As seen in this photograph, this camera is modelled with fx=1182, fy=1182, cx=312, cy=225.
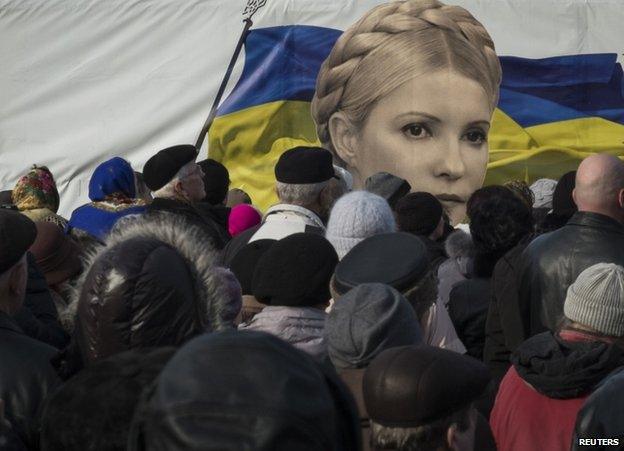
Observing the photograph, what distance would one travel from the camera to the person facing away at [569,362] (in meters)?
3.06

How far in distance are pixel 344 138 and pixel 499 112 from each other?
125 cm

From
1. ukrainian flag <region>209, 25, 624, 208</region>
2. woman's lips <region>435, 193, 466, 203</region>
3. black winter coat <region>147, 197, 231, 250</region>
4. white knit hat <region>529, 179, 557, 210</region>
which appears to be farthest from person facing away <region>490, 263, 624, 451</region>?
ukrainian flag <region>209, 25, 624, 208</region>

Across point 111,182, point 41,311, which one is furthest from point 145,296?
point 111,182

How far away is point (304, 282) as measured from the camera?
11.3ft

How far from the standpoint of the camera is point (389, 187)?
6125 mm

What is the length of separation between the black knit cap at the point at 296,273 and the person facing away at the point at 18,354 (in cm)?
72

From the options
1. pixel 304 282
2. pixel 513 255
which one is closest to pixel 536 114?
pixel 513 255

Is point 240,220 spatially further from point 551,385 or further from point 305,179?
point 551,385

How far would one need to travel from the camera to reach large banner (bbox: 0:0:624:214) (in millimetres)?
9195

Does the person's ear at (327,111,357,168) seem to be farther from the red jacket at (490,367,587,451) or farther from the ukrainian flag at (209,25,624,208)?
the red jacket at (490,367,587,451)

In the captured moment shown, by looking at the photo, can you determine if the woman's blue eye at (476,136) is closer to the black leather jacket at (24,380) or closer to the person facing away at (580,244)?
the person facing away at (580,244)

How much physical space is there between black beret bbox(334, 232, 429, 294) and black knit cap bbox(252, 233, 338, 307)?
5 centimetres

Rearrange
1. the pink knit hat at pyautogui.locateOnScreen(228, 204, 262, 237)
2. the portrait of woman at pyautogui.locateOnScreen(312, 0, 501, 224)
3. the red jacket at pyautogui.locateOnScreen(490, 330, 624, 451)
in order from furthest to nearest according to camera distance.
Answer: the portrait of woman at pyautogui.locateOnScreen(312, 0, 501, 224), the pink knit hat at pyautogui.locateOnScreen(228, 204, 262, 237), the red jacket at pyautogui.locateOnScreen(490, 330, 624, 451)

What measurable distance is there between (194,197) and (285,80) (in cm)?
419
